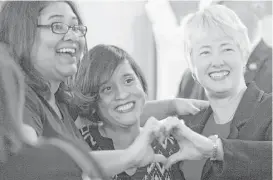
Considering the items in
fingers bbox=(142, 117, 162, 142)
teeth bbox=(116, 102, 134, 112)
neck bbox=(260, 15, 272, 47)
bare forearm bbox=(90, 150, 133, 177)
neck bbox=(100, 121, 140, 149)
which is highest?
neck bbox=(260, 15, 272, 47)

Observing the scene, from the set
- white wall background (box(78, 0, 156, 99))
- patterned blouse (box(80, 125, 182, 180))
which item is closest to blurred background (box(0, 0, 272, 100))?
white wall background (box(78, 0, 156, 99))

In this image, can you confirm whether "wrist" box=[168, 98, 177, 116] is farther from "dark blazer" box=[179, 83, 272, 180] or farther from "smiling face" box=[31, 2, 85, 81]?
"smiling face" box=[31, 2, 85, 81]

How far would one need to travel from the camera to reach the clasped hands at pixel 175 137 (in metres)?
0.75

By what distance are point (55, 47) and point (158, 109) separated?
0.24 metres

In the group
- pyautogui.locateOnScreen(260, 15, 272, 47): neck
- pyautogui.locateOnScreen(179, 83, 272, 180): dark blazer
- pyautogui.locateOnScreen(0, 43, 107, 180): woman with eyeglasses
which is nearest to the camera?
pyautogui.locateOnScreen(0, 43, 107, 180): woman with eyeglasses

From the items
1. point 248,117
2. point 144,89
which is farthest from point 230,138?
point 144,89

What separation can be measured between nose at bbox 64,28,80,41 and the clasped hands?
0.19 meters

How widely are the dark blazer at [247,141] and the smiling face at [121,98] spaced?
115 millimetres

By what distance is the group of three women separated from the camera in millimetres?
730

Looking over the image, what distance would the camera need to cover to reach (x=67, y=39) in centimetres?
77

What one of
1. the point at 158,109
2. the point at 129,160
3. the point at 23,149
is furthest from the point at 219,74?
the point at 23,149

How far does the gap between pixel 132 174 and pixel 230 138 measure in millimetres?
196

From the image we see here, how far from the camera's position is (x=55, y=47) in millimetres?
758

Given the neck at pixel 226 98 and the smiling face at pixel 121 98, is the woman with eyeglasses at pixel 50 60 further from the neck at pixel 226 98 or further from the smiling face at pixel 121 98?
the neck at pixel 226 98
